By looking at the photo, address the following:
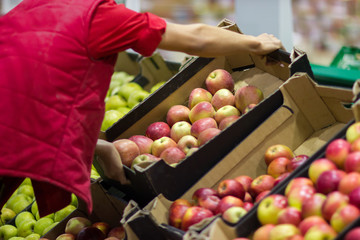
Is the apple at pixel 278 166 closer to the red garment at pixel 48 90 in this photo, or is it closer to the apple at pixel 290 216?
the apple at pixel 290 216

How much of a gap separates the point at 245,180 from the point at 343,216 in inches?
27.2

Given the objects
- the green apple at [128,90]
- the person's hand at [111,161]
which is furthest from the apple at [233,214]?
the green apple at [128,90]

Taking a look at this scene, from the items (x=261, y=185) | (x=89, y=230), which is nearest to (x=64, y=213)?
(x=89, y=230)

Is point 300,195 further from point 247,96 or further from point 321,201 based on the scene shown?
point 247,96

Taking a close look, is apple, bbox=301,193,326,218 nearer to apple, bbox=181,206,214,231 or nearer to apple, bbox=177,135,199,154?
apple, bbox=181,206,214,231

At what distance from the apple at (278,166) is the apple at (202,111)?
0.58m

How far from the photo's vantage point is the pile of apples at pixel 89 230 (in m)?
2.33

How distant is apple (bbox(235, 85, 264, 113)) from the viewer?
2.45 metres

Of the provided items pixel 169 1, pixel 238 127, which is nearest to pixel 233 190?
pixel 238 127

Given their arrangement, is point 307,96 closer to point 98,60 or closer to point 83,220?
point 98,60

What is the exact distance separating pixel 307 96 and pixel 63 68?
3.41 feet

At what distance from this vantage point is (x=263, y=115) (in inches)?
86.7

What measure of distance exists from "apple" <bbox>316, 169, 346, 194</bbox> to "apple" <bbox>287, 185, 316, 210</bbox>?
0.03m

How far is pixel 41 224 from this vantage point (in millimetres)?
2723
